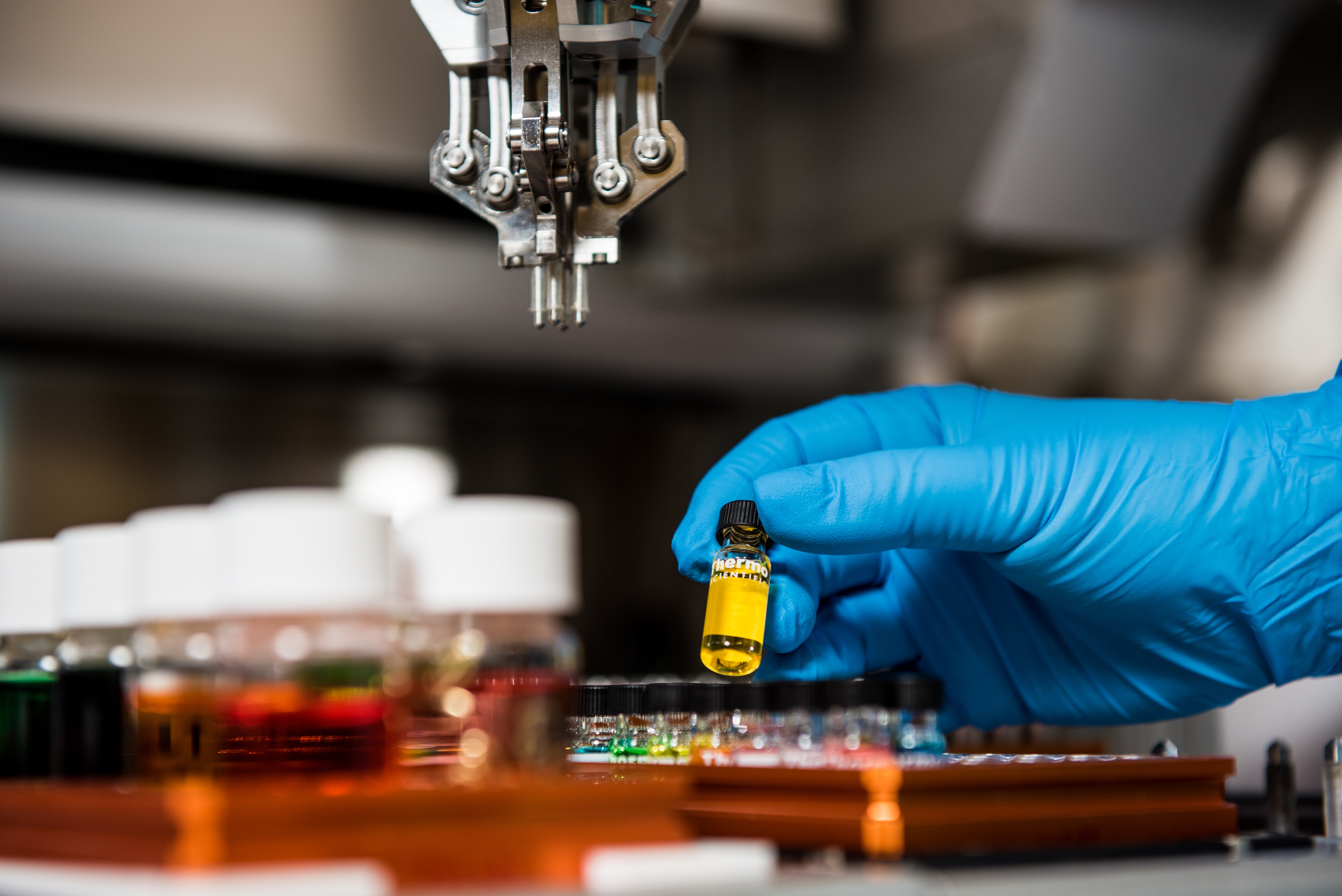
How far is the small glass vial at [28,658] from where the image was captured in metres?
0.94

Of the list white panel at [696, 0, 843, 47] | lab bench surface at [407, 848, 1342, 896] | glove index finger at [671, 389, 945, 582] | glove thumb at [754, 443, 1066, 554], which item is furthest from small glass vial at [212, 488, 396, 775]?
white panel at [696, 0, 843, 47]

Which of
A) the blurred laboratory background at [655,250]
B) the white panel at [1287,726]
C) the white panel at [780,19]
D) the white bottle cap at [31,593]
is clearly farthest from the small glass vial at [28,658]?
the white panel at [780,19]

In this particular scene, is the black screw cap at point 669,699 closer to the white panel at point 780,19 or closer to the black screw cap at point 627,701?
the black screw cap at point 627,701

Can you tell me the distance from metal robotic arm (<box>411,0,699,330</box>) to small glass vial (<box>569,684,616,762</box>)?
340 mm

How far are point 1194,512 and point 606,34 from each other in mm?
673

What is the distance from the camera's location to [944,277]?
2904mm

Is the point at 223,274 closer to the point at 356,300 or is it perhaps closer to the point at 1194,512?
the point at 356,300

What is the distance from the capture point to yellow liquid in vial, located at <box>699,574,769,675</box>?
1084 millimetres

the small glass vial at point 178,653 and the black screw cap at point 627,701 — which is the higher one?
the small glass vial at point 178,653

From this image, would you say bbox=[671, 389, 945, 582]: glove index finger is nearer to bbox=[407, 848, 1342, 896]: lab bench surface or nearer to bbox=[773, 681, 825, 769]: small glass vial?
bbox=[773, 681, 825, 769]: small glass vial

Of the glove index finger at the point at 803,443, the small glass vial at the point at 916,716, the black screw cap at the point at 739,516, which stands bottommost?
the small glass vial at the point at 916,716

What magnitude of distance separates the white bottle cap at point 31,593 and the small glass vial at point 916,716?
0.67 meters

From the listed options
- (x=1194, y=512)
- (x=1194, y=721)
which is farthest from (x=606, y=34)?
(x=1194, y=721)

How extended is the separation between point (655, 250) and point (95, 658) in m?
2.23
